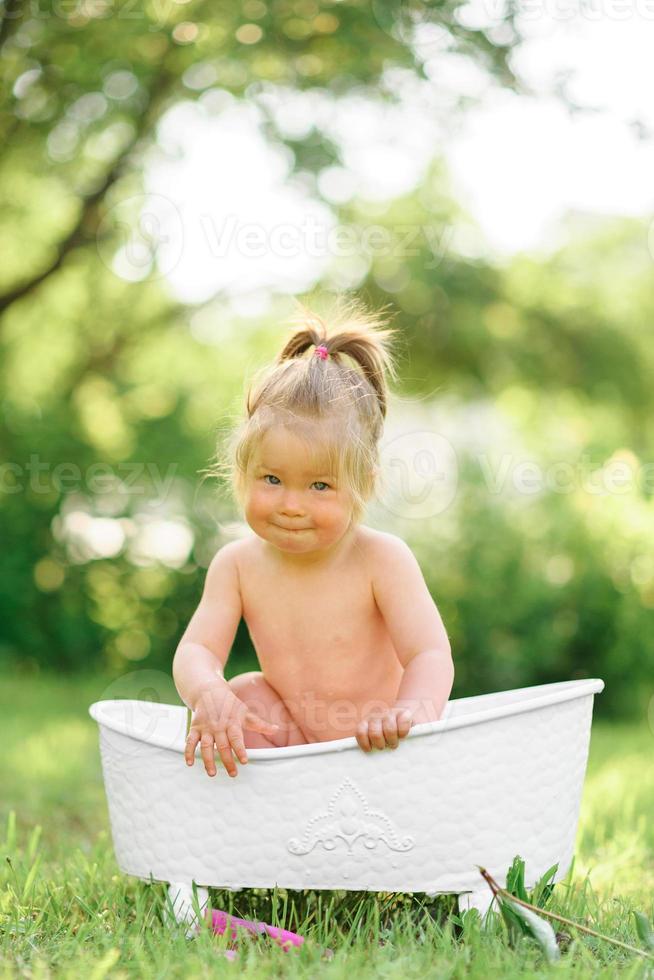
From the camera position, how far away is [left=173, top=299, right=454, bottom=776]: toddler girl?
6.03 ft

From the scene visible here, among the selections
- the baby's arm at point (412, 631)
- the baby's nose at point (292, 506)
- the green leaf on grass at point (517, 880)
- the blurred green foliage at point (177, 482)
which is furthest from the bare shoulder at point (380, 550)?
the blurred green foliage at point (177, 482)

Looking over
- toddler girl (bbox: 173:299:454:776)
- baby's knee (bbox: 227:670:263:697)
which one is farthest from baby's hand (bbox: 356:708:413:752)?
baby's knee (bbox: 227:670:263:697)

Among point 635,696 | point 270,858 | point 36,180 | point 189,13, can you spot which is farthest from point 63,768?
point 36,180

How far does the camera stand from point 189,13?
4285 mm

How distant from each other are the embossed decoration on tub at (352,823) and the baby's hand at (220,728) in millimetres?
157

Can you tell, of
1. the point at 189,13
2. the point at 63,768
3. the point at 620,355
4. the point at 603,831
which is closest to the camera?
the point at 603,831

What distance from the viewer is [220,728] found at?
1685 mm

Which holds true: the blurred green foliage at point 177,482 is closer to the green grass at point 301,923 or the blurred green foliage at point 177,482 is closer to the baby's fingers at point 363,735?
the green grass at point 301,923

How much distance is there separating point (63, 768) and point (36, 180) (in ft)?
13.5

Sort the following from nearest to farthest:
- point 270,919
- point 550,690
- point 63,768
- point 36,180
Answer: point 270,919 → point 550,690 → point 63,768 → point 36,180

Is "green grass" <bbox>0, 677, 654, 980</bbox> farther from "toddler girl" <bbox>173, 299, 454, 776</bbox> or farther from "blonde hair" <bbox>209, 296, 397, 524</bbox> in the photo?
"blonde hair" <bbox>209, 296, 397, 524</bbox>

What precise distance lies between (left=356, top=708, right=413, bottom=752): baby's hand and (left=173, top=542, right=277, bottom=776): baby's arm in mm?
198

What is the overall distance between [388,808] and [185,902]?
1.25 ft

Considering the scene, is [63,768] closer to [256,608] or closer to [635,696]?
[256,608]
